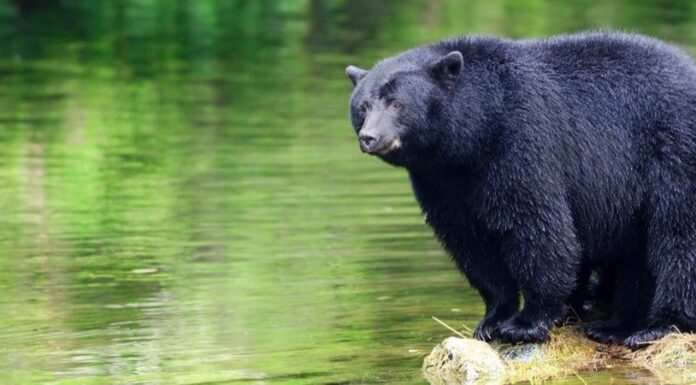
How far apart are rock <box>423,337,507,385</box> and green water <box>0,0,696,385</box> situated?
0.77ft

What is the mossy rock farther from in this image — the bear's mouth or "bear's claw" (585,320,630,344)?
the bear's mouth

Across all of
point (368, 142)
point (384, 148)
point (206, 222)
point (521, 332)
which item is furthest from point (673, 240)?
point (206, 222)

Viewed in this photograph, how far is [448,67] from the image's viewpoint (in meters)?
9.05

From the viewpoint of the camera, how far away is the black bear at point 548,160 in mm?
9055

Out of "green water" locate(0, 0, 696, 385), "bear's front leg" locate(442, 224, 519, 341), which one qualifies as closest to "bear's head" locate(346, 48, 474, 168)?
"bear's front leg" locate(442, 224, 519, 341)

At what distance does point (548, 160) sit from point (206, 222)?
6755 millimetres

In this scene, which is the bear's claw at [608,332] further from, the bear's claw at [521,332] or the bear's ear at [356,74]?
the bear's ear at [356,74]

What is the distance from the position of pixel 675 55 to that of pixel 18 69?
19115 millimetres

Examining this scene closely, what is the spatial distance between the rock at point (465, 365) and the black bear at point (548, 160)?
20 centimetres

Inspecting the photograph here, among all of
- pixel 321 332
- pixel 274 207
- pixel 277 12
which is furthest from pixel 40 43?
pixel 321 332

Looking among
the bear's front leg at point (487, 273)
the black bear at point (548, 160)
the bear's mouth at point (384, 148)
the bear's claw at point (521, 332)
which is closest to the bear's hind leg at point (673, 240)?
the black bear at point (548, 160)

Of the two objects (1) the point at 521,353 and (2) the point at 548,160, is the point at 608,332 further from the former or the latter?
(2) the point at 548,160

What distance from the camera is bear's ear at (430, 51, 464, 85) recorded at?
9031 millimetres

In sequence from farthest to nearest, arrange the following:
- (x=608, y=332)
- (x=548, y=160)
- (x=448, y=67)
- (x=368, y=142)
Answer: (x=608, y=332)
(x=548, y=160)
(x=448, y=67)
(x=368, y=142)
